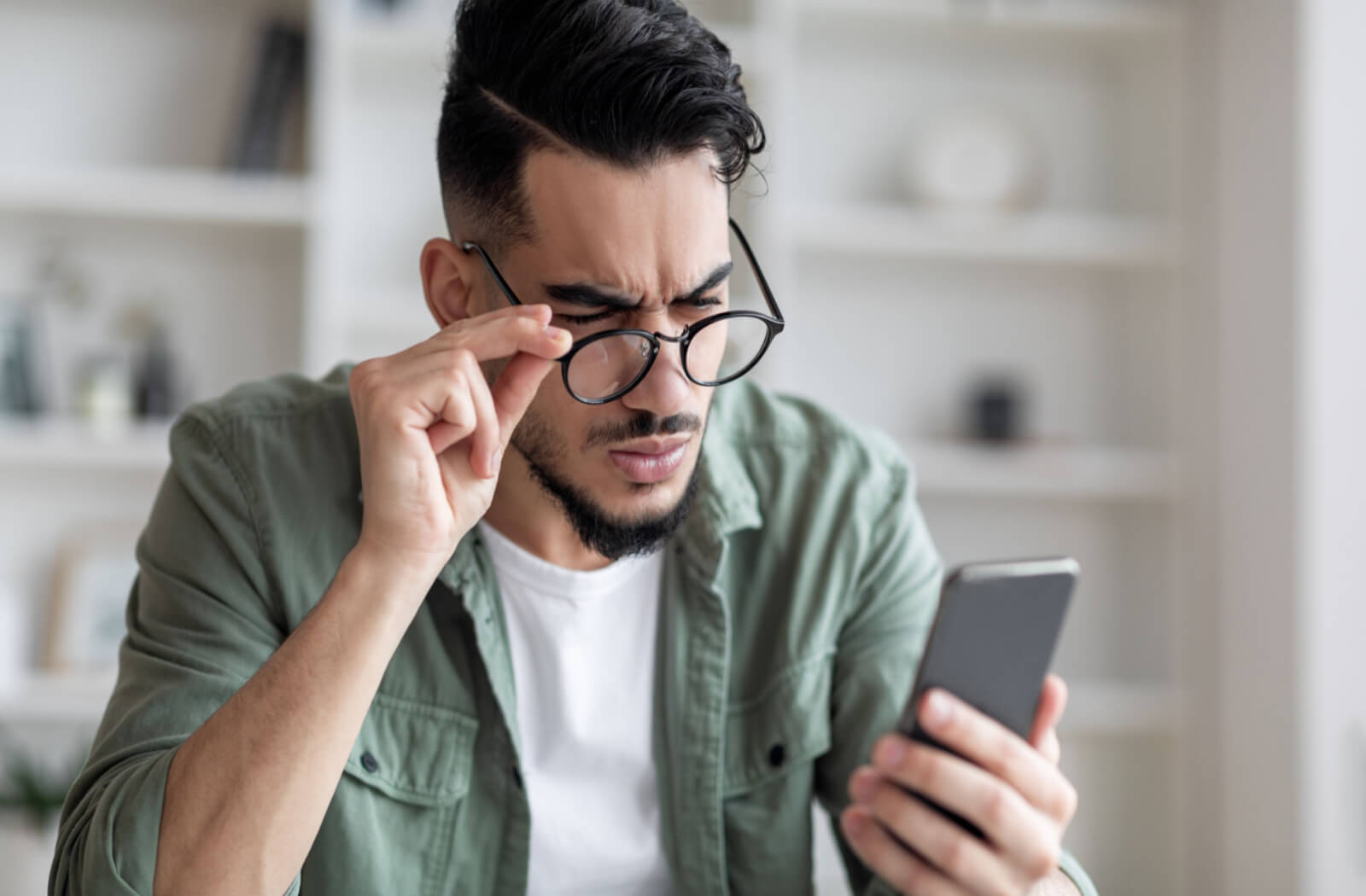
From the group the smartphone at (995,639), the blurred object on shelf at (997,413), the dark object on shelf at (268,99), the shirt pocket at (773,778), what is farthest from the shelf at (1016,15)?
the smartphone at (995,639)

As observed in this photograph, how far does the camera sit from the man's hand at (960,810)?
2.66 ft

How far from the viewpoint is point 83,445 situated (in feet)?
7.59

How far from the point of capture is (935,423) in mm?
2799

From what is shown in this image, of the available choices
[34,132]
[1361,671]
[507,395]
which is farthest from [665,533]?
[34,132]

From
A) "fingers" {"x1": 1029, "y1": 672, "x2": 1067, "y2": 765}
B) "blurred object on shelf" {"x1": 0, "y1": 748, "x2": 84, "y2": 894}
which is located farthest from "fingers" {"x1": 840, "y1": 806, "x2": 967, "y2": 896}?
"blurred object on shelf" {"x1": 0, "y1": 748, "x2": 84, "y2": 894}

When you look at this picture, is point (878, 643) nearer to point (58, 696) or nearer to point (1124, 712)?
point (1124, 712)

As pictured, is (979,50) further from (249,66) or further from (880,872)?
(880,872)

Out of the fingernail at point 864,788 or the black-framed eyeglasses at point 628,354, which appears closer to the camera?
the fingernail at point 864,788

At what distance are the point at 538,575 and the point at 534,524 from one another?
0.06 m

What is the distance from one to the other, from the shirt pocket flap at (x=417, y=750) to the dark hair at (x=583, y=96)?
0.47 metres

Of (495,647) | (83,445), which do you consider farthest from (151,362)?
(495,647)

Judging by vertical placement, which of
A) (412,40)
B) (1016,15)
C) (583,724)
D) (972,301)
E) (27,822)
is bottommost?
(27,822)

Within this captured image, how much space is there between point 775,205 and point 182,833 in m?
1.85

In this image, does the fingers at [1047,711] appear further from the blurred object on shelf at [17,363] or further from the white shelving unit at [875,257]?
the blurred object on shelf at [17,363]
